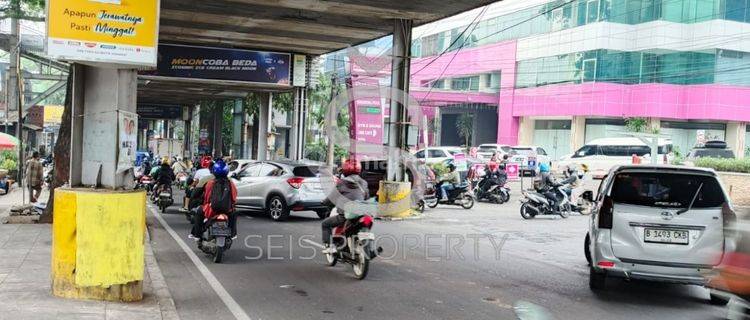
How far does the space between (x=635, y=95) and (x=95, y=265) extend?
42.0m

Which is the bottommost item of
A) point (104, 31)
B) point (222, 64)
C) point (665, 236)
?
point (665, 236)

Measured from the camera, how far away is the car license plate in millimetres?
7527

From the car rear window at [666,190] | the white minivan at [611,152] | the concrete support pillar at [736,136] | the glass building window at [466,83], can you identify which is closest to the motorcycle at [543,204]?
the car rear window at [666,190]

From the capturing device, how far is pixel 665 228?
7566 millimetres

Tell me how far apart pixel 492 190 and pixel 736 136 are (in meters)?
30.2

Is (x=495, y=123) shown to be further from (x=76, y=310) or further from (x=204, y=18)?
(x=76, y=310)

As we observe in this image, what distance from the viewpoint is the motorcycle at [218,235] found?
32.0ft

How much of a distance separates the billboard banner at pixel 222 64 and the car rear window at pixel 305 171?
8.38 metres

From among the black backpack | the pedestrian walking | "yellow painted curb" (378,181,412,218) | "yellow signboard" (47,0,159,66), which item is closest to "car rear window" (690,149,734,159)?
"yellow painted curb" (378,181,412,218)

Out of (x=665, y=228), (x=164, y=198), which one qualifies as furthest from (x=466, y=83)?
(x=665, y=228)

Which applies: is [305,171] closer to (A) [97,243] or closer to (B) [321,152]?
(A) [97,243]

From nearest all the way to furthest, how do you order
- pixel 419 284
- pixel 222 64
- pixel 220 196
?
pixel 419 284 → pixel 220 196 → pixel 222 64

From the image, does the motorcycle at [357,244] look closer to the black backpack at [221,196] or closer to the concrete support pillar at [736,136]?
the black backpack at [221,196]

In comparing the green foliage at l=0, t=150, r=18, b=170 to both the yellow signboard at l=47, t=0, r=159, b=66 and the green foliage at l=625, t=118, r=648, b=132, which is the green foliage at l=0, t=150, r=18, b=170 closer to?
the yellow signboard at l=47, t=0, r=159, b=66
